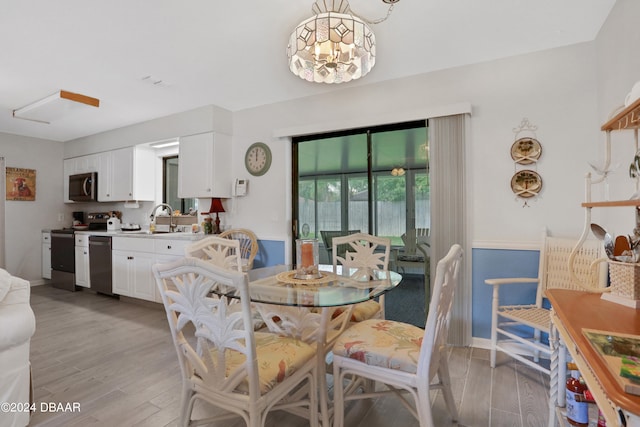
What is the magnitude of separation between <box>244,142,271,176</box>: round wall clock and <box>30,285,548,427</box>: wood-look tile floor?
6.51ft

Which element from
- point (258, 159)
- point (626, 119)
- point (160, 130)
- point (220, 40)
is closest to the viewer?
point (626, 119)

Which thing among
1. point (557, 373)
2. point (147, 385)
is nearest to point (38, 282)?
point (147, 385)

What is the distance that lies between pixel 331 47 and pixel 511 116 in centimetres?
182

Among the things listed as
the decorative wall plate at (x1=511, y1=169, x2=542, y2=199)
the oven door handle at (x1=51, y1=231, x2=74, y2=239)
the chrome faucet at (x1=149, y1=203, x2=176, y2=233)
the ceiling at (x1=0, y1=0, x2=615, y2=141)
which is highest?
the ceiling at (x1=0, y1=0, x2=615, y2=141)

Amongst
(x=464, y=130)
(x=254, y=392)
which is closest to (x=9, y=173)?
(x=254, y=392)

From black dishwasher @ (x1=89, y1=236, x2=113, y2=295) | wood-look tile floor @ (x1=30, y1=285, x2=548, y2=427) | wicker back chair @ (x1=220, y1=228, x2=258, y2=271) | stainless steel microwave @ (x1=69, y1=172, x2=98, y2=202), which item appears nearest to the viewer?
wood-look tile floor @ (x1=30, y1=285, x2=548, y2=427)

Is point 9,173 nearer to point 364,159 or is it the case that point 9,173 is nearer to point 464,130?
point 364,159

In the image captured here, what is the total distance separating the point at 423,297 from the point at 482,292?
0.54 m

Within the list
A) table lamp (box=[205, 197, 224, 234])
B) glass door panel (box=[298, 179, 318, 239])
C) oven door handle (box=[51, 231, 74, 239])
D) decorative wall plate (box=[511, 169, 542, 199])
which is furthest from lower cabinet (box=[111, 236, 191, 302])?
decorative wall plate (box=[511, 169, 542, 199])

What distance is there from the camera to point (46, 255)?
5.38 metres

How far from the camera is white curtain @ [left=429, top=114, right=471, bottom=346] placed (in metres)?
2.81

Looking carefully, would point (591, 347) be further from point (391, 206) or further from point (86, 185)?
point (86, 185)

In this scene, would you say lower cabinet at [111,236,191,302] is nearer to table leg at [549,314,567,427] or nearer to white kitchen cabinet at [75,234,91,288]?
white kitchen cabinet at [75,234,91,288]

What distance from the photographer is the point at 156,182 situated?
504 centimetres
